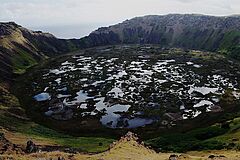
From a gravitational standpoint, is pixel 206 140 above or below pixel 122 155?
above

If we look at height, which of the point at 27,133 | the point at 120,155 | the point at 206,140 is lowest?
the point at 120,155

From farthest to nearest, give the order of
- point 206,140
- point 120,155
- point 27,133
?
point 27,133 → point 206,140 → point 120,155

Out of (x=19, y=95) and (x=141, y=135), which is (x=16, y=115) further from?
(x=141, y=135)

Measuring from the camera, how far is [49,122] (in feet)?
431

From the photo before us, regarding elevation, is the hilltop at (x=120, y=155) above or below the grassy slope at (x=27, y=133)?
below

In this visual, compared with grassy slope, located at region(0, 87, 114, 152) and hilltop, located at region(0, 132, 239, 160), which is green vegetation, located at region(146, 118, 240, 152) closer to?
hilltop, located at region(0, 132, 239, 160)

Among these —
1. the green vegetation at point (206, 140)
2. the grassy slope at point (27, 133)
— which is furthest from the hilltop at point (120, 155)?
the grassy slope at point (27, 133)

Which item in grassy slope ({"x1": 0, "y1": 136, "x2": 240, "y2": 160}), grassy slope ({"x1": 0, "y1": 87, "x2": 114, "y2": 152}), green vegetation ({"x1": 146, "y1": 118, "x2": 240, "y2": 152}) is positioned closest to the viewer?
grassy slope ({"x1": 0, "y1": 136, "x2": 240, "y2": 160})

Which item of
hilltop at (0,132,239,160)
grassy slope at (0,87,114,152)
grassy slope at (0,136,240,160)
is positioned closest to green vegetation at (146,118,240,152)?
grassy slope at (0,136,240,160)

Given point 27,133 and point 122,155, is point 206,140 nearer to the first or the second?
point 122,155

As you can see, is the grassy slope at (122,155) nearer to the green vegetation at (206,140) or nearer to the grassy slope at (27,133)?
the green vegetation at (206,140)

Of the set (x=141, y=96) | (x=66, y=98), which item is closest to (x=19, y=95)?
(x=66, y=98)

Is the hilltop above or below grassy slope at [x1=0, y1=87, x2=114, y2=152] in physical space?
below

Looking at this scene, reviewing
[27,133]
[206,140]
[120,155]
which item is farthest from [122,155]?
[27,133]
